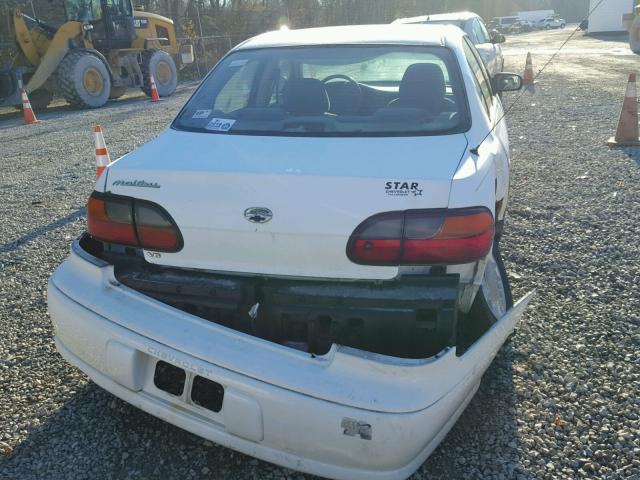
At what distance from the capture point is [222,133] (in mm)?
2814

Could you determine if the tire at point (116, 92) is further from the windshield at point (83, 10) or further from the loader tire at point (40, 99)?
the windshield at point (83, 10)

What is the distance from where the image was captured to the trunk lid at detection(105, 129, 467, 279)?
2.05 metres

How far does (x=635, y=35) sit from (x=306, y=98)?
907 inches

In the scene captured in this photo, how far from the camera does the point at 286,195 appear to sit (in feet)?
6.86

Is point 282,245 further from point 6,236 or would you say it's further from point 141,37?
point 141,37

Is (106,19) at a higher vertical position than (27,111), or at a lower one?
higher

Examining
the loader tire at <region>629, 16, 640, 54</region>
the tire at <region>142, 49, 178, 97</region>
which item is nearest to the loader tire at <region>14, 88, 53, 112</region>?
the tire at <region>142, 49, 178, 97</region>

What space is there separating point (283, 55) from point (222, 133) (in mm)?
743

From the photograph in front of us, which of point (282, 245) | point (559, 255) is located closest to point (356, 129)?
point (282, 245)

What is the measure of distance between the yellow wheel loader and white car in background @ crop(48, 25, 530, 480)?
1272 cm

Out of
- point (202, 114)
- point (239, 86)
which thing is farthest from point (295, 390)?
point (239, 86)

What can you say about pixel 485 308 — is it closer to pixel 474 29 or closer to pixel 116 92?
pixel 474 29

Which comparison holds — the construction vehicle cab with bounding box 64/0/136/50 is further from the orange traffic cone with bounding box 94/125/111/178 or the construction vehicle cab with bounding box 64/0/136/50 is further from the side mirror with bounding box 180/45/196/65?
the orange traffic cone with bounding box 94/125/111/178

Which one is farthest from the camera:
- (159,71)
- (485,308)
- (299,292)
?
(159,71)
